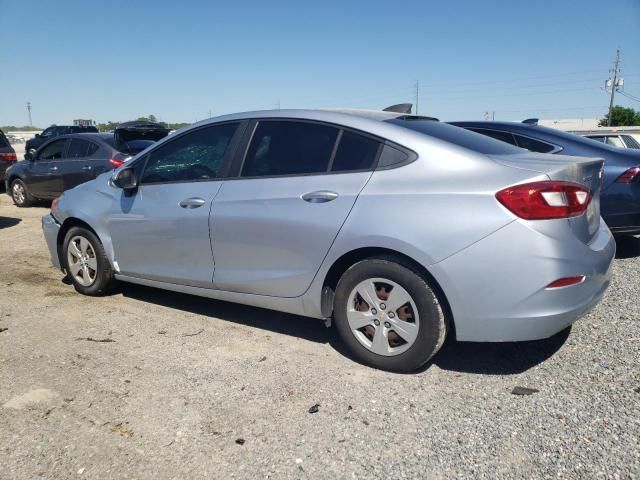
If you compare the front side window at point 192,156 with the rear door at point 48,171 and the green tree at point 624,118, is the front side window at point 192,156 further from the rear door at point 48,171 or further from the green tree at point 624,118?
the green tree at point 624,118

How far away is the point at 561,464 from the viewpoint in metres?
2.37

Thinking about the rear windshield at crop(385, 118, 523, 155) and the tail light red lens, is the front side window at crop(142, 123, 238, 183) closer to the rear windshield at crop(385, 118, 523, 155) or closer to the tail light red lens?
the rear windshield at crop(385, 118, 523, 155)

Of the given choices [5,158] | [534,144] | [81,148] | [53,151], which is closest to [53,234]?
[534,144]

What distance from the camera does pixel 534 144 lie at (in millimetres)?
6039

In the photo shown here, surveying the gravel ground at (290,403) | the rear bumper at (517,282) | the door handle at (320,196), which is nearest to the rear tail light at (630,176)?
the gravel ground at (290,403)

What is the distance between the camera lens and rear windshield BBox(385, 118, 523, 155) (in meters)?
3.34

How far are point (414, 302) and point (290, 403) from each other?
36.7 inches

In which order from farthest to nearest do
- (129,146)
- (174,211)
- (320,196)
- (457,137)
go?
(129,146), (174,211), (457,137), (320,196)

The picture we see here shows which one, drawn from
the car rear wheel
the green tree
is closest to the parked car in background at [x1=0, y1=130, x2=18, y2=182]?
the car rear wheel

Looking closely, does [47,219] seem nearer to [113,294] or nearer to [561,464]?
[113,294]

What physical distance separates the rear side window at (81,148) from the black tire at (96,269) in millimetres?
5215

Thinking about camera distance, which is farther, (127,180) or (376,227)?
(127,180)

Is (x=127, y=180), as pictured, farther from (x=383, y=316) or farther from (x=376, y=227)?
(x=383, y=316)

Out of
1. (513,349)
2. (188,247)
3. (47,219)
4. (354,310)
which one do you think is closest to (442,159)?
(354,310)
